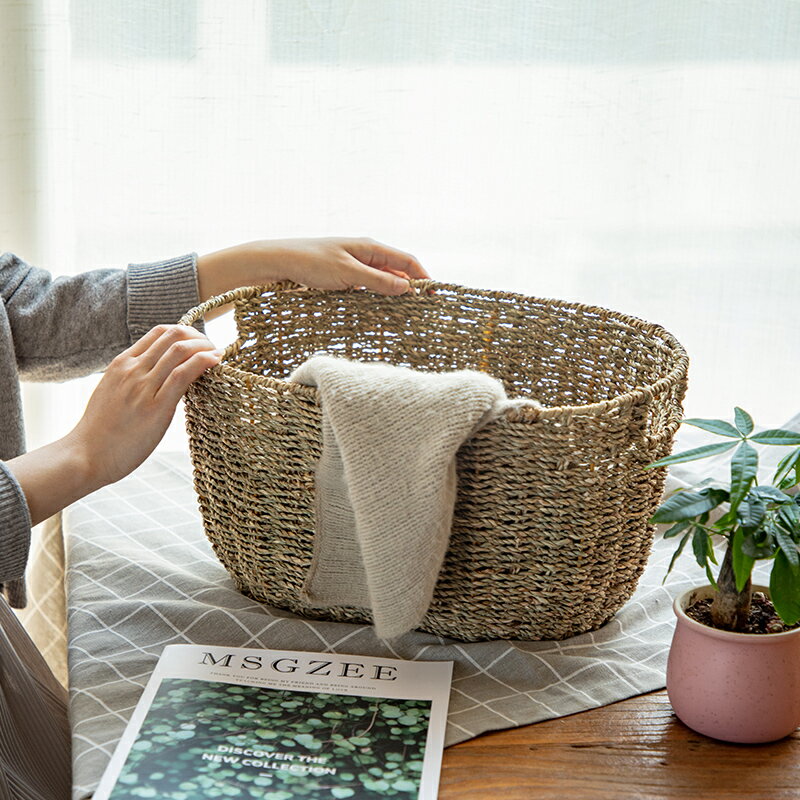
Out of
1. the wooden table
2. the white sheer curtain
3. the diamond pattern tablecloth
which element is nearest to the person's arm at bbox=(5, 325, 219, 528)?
the diamond pattern tablecloth

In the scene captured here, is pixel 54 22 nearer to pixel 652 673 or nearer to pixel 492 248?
pixel 492 248

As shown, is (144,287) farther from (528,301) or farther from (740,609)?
(740,609)

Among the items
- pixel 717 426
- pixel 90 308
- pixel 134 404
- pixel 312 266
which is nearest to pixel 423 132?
pixel 312 266

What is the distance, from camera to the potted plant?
1.91ft

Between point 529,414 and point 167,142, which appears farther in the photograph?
point 167,142

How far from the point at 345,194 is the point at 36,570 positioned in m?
0.68

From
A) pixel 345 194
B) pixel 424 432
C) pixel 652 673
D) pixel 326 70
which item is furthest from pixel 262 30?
pixel 652 673

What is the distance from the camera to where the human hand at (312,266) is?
3.17ft

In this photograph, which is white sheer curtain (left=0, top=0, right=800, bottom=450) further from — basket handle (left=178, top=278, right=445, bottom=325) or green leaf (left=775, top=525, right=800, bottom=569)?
green leaf (left=775, top=525, right=800, bottom=569)

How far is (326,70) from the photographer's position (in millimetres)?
1258

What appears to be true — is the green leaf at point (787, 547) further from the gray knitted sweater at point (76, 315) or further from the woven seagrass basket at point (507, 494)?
the gray knitted sweater at point (76, 315)

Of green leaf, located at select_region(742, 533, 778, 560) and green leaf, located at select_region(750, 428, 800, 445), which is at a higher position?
green leaf, located at select_region(750, 428, 800, 445)

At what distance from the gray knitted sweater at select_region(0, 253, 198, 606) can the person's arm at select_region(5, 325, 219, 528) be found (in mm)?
220

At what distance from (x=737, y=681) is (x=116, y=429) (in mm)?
479
